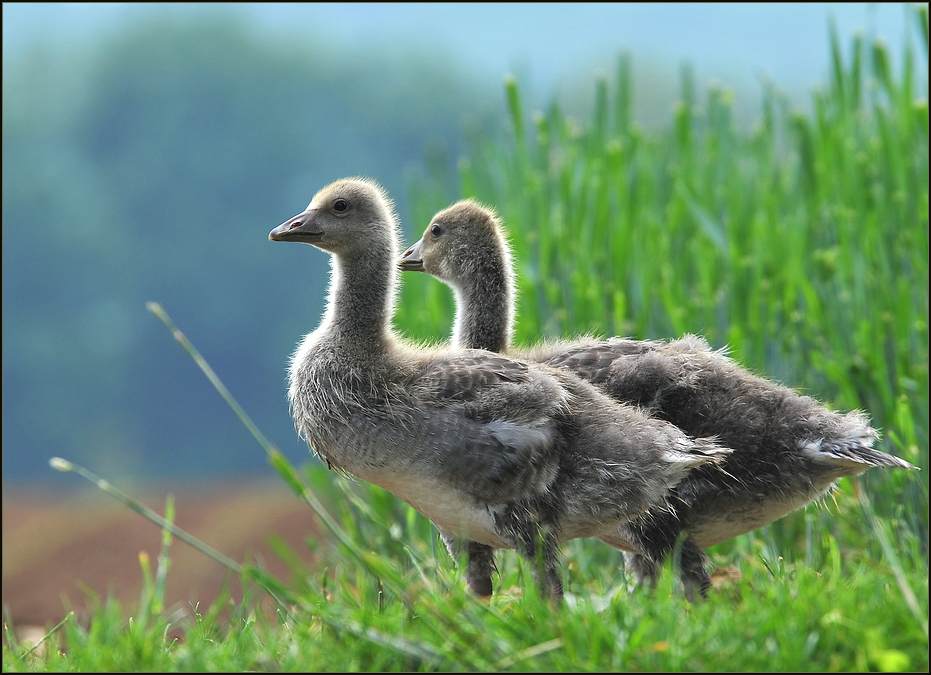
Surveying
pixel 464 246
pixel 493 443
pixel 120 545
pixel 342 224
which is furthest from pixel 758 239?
pixel 120 545

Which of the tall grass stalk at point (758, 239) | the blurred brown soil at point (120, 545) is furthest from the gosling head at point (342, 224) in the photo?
the blurred brown soil at point (120, 545)

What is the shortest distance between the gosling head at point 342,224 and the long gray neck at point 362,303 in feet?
0.15

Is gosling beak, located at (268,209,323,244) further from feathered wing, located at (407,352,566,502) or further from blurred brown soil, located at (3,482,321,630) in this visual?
blurred brown soil, located at (3,482,321,630)

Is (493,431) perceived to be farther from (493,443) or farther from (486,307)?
(486,307)

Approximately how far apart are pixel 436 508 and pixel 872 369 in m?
3.47

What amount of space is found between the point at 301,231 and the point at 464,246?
2.55ft

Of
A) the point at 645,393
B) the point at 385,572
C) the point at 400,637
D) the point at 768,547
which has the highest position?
the point at 645,393

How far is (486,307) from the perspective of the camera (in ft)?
13.5

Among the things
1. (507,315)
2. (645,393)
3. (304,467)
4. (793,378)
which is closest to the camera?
(645,393)

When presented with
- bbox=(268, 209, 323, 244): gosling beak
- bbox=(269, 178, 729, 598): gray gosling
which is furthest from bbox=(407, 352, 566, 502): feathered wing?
bbox=(268, 209, 323, 244): gosling beak

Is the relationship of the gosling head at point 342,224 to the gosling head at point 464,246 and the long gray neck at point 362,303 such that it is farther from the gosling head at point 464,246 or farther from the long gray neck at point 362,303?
the gosling head at point 464,246

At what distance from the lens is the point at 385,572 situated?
104 inches

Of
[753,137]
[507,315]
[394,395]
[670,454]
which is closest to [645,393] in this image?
[670,454]

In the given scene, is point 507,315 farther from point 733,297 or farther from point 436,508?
point 733,297
